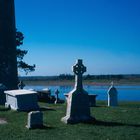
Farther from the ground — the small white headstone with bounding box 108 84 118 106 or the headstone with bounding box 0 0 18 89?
the headstone with bounding box 0 0 18 89

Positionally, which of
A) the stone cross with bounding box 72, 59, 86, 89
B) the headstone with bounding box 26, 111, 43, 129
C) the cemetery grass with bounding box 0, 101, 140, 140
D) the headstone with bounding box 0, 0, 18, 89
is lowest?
the cemetery grass with bounding box 0, 101, 140, 140

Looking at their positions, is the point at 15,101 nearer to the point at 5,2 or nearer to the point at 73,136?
the point at 73,136

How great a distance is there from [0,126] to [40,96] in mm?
17462

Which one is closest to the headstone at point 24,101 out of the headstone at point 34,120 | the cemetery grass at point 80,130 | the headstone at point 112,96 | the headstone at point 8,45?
the cemetery grass at point 80,130

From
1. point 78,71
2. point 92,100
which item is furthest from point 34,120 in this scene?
point 92,100

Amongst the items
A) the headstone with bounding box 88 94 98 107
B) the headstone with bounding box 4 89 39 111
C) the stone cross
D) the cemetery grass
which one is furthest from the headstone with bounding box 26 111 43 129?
the headstone with bounding box 88 94 98 107

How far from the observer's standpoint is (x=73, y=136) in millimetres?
11898

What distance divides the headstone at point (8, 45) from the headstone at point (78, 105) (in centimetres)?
2220

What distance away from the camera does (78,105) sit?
614 inches

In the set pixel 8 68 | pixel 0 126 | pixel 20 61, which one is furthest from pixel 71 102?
pixel 20 61

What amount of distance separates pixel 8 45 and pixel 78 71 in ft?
74.9

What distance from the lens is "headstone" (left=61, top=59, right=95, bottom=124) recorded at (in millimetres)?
15281

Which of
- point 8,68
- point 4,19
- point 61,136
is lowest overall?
point 61,136

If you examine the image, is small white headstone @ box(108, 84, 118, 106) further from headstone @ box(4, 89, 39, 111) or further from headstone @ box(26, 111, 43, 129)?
headstone @ box(26, 111, 43, 129)
